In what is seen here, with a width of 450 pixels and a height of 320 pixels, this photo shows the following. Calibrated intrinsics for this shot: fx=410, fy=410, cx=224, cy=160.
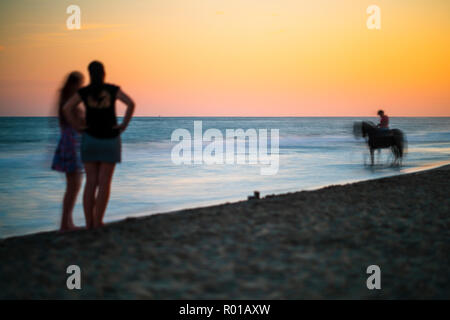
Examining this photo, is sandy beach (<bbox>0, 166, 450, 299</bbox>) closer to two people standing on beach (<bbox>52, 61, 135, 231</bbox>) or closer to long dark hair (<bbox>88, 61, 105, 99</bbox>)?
two people standing on beach (<bbox>52, 61, 135, 231</bbox>)

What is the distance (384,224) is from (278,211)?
4.39 feet

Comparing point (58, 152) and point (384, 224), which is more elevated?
point (58, 152)

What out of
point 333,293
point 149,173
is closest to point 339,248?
point 333,293

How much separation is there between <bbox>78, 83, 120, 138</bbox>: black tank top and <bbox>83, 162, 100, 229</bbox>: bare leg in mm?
363

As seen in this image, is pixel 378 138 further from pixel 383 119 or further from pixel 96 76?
pixel 96 76

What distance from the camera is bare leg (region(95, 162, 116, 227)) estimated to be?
443 cm

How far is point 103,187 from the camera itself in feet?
14.7

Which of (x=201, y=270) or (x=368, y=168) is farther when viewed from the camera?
(x=368, y=168)

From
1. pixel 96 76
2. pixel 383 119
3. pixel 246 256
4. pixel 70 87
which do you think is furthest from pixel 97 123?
pixel 383 119

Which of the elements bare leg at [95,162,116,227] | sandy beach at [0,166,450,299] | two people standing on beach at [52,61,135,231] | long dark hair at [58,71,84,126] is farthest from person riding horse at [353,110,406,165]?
long dark hair at [58,71,84,126]

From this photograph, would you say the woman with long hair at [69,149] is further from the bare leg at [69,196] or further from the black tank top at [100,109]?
the black tank top at [100,109]
